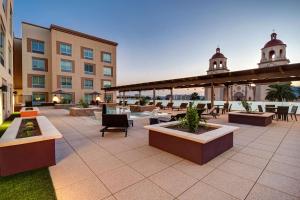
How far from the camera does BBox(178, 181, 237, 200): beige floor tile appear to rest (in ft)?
7.23

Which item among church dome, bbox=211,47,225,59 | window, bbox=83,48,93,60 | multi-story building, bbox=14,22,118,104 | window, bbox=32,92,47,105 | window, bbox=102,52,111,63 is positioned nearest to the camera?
multi-story building, bbox=14,22,118,104

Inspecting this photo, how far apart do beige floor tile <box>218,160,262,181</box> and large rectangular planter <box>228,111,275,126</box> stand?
18.3 feet

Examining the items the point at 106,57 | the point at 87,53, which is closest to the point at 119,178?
the point at 87,53

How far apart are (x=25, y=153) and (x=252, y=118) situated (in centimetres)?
936

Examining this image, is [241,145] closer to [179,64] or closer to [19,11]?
[179,64]

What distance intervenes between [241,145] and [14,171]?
5748mm

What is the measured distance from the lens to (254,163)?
3383 millimetres

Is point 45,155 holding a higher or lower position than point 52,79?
lower

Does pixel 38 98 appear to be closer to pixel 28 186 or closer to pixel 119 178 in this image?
pixel 28 186

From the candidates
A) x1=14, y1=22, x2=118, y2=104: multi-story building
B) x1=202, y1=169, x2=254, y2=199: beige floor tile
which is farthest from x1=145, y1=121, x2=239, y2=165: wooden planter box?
x1=14, y1=22, x2=118, y2=104: multi-story building

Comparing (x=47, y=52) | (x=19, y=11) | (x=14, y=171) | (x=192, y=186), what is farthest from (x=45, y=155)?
(x=19, y=11)

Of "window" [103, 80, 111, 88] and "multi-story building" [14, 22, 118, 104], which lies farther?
"window" [103, 80, 111, 88]

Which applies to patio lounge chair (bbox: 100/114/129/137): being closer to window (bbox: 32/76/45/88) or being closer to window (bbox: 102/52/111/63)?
window (bbox: 32/76/45/88)

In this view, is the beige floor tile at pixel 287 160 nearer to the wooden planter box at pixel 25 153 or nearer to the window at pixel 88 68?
the wooden planter box at pixel 25 153
